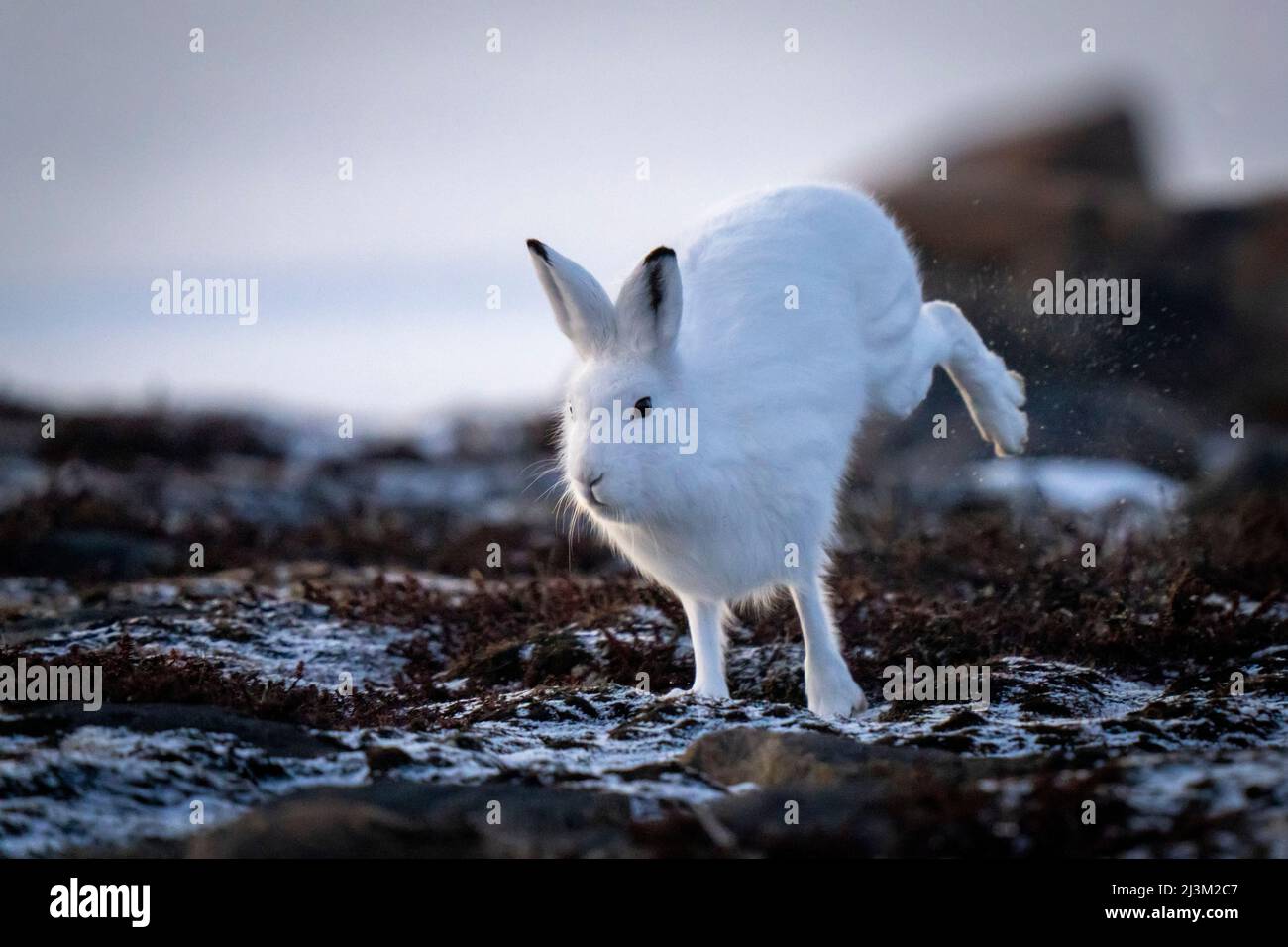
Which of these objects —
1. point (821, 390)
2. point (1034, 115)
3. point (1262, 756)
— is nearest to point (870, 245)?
point (821, 390)

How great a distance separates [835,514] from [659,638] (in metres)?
1.34

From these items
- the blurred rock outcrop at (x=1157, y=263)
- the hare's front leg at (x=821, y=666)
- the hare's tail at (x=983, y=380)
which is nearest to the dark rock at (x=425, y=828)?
the hare's front leg at (x=821, y=666)

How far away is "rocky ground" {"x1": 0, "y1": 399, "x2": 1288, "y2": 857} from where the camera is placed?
12.2 ft

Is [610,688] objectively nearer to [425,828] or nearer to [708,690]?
[708,690]

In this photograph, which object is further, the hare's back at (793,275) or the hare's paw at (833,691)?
the hare's paw at (833,691)

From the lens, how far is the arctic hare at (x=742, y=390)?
17.6 feet

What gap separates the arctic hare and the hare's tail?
395 mm

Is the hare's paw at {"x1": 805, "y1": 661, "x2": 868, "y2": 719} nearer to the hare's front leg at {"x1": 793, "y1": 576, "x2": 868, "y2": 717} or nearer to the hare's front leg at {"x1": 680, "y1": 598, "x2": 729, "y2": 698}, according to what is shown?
the hare's front leg at {"x1": 793, "y1": 576, "x2": 868, "y2": 717}

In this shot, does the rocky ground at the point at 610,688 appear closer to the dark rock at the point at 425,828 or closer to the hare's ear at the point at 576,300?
the dark rock at the point at 425,828

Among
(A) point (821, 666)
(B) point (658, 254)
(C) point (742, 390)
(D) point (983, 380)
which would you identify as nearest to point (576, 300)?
(B) point (658, 254)

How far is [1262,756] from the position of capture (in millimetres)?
4051

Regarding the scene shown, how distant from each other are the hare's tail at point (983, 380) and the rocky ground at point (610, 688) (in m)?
0.98
